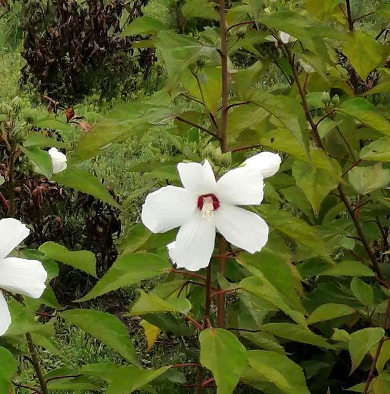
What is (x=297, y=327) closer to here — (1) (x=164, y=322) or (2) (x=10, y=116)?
(1) (x=164, y=322)

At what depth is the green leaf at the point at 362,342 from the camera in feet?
5.32

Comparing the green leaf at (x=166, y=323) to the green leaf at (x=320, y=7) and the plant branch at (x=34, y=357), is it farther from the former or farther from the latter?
the green leaf at (x=320, y=7)

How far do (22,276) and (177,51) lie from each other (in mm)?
497

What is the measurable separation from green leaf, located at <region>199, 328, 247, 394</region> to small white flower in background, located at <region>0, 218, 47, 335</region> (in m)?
0.31

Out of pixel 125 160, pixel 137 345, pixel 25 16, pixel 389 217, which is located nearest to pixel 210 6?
pixel 389 217

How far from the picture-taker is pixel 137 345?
118 inches

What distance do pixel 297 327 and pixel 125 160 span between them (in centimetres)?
293

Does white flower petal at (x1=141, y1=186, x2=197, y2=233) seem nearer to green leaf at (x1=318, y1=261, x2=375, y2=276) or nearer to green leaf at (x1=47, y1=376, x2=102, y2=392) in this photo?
green leaf at (x1=47, y1=376, x2=102, y2=392)

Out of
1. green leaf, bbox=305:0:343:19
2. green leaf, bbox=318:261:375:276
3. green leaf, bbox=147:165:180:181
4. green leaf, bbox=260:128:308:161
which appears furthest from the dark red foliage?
green leaf, bbox=260:128:308:161

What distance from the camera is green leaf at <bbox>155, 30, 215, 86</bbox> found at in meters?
1.33

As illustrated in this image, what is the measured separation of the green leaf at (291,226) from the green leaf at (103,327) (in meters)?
0.33

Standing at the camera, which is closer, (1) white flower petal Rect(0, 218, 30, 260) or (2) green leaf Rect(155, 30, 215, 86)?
(1) white flower petal Rect(0, 218, 30, 260)

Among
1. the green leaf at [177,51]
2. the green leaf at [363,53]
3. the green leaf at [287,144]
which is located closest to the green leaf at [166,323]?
the green leaf at [287,144]

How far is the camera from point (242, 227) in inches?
47.0
